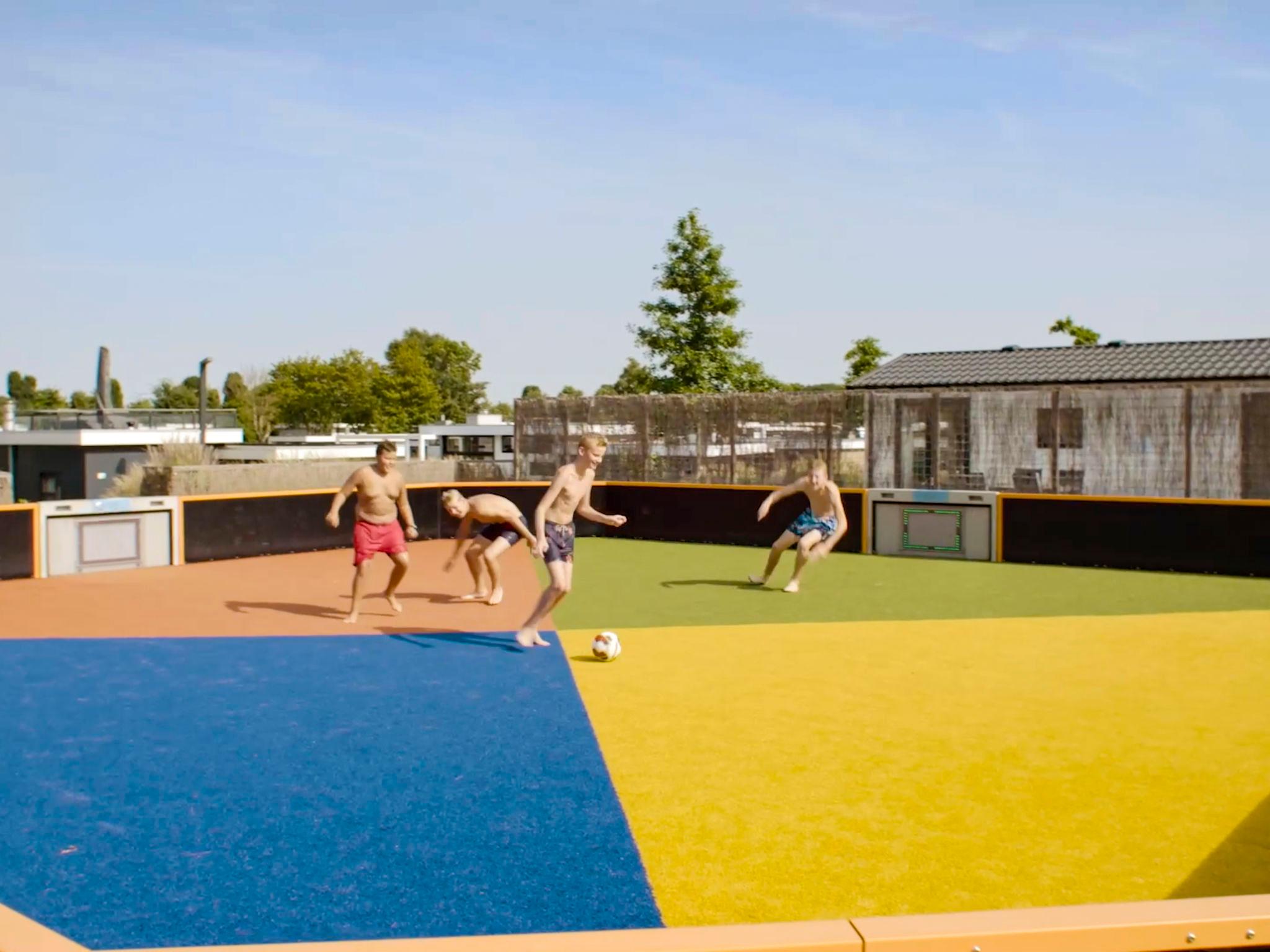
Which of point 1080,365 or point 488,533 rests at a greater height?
point 1080,365

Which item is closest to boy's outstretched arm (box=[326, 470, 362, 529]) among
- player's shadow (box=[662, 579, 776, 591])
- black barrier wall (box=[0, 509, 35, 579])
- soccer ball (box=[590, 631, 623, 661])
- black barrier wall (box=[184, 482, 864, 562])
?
soccer ball (box=[590, 631, 623, 661])

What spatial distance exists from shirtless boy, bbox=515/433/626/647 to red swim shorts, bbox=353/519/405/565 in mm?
2270

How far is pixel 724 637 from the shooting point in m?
11.8

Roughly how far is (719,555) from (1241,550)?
7.80 metres

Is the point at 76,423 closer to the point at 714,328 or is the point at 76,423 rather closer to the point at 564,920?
the point at 714,328

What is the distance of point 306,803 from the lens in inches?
254

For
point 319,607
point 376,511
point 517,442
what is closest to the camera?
point 376,511

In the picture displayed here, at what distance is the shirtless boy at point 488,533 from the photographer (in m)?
13.3

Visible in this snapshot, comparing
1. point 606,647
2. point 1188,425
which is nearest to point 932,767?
point 606,647

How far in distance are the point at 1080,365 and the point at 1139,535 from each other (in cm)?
1025

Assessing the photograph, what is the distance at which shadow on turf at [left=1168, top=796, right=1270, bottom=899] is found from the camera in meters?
5.29

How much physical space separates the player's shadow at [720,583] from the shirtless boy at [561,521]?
15.6ft

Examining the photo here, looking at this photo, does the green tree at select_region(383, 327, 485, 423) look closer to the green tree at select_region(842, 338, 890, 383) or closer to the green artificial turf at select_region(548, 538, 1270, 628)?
the green tree at select_region(842, 338, 890, 383)

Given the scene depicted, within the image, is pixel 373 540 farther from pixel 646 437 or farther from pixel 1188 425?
pixel 1188 425
